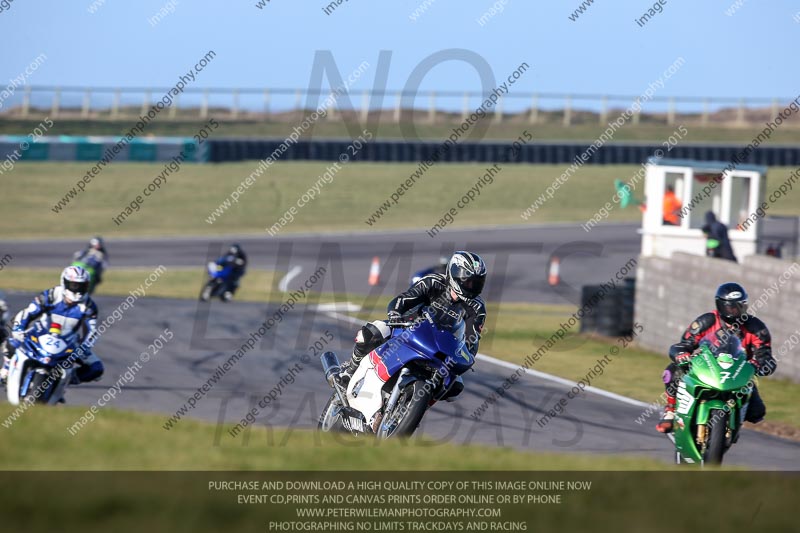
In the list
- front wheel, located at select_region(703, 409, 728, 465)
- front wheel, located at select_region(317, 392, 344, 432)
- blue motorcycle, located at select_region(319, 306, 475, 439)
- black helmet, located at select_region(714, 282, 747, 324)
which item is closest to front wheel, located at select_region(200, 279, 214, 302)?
front wheel, located at select_region(317, 392, 344, 432)

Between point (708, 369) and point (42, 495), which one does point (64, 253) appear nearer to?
point (708, 369)

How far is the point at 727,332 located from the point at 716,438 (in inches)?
34.9

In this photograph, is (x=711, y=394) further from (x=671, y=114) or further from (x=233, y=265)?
(x=671, y=114)

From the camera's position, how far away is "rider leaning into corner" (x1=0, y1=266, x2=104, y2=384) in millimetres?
10703

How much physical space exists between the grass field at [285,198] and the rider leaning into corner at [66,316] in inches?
1172

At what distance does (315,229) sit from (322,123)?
18.7 meters

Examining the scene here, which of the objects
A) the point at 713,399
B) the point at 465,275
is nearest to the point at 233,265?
the point at 465,275

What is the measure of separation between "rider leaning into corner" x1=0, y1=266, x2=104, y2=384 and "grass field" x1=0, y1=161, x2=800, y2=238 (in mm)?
29772

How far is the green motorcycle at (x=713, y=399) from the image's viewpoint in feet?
28.0

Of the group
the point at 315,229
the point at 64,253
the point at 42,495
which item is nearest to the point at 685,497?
the point at 42,495

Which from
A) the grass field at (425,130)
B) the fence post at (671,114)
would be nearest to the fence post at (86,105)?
the grass field at (425,130)

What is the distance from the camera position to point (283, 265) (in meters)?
32.3

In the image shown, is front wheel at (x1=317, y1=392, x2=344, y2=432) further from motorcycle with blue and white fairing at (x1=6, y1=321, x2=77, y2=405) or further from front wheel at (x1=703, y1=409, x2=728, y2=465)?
motorcycle with blue and white fairing at (x1=6, y1=321, x2=77, y2=405)

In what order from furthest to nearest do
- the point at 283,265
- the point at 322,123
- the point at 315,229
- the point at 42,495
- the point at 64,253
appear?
the point at 322,123 → the point at 315,229 → the point at 64,253 → the point at 283,265 → the point at 42,495
